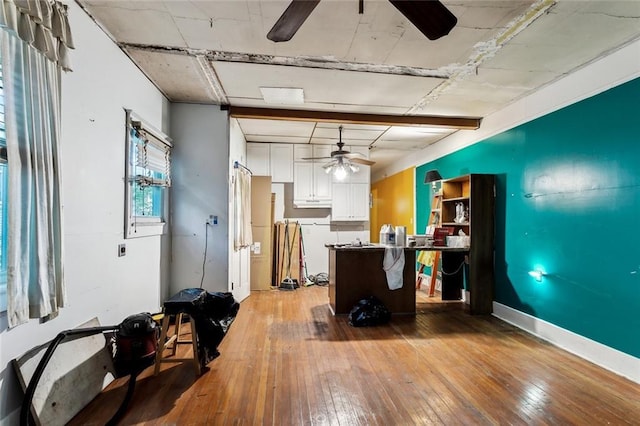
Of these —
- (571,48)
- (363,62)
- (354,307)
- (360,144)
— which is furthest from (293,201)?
(571,48)

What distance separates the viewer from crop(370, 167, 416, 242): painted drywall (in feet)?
22.5

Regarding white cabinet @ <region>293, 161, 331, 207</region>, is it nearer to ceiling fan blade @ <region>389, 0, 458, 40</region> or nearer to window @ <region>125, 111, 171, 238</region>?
window @ <region>125, 111, 171, 238</region>

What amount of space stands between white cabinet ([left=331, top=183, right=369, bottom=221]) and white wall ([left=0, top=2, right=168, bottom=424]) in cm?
402

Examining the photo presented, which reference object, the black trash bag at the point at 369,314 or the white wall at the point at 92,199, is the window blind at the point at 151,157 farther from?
the black trash bag at the point at 369,314

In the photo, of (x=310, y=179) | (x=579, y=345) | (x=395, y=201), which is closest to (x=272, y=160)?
(x=310, y=179)

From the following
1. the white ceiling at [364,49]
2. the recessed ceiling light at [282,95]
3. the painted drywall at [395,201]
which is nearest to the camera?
the white ceiling at [364,49]

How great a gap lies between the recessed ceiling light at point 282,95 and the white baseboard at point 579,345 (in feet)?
12.5

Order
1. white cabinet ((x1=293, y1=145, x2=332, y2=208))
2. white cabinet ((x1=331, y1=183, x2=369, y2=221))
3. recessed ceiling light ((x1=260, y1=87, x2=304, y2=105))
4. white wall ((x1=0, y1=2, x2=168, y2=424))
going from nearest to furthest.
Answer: white wall ((x1=0, y1=2, x2=168, y2=424)) → recessed ceiling light ((x1=260, y1=87, x2=304, y2=105)) → white cabinet ((x1=293, y1=145, x2=332, y2=208)) → white cabinet ((x1=331, y1=183, x2=369, y2=221))

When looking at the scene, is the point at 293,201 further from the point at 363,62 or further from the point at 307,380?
the point at 307,380

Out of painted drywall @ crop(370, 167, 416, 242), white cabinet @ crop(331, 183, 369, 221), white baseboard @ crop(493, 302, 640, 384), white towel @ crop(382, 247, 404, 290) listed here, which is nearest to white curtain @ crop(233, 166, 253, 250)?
white cabinet @ crop(331, 183, 369, 221)

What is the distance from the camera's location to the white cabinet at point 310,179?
6.29m

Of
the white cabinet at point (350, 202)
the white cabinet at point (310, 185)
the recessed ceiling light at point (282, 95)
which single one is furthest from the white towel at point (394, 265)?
the white cabinet at point (310, 185)

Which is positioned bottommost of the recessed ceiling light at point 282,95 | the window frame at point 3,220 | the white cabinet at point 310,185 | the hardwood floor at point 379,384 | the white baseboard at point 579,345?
the hardwood floor at point 379,384

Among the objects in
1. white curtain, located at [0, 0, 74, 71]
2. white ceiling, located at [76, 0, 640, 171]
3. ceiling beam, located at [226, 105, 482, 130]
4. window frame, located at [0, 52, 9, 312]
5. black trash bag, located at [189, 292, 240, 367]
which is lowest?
black trash bag, located at [189, 292, 240, 367]
